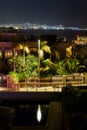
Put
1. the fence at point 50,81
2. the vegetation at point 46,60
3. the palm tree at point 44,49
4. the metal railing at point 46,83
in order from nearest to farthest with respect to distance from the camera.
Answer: the metal railing at point 46,83, the fence at point 50,81, the vegetation at point 46,60, the palm tree at point 44,49

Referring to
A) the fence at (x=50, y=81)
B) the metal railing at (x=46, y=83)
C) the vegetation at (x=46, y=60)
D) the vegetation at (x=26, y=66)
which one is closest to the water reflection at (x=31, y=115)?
the metal railing at (x=46, y=83)

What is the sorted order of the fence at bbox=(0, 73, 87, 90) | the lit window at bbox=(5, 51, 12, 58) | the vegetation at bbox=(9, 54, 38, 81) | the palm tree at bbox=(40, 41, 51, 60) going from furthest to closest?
1. the lit window at bbox=(5, 51, 12, 58)
2. the palm tree at bbox=(40, 41, 51, 60)
3. the vegetation at bbox=(9, 54, 38, 81)
4. the fence at bbox=(0, 73, 87, 90)

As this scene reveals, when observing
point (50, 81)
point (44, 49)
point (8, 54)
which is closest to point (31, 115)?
point (50, 81)

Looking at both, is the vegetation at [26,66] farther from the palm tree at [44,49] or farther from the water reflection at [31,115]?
the water reflection at [31,115]

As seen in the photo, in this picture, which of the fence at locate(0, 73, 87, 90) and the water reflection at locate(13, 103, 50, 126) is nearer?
the water reflection at locate(13, 103, 50, 126)

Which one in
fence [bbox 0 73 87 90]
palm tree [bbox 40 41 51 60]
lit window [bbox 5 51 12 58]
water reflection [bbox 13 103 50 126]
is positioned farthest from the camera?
lit window [bbox 5 51 12 58]

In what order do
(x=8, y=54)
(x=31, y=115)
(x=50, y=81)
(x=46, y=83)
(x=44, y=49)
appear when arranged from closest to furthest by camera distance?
(x=31, y=115) → (x=46, y=83) → (x=50, y=81) → (x=44, y=49) → (x=8, y=54)

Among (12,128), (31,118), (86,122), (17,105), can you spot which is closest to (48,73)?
(17,105)

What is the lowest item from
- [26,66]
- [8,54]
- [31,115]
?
[31,115]

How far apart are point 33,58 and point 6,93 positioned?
6670 millimetres

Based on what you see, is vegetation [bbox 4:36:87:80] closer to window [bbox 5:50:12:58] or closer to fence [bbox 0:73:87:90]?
window [bbox 5:50:12:58]

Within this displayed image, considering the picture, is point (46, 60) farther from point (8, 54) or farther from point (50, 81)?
point (50, 81)

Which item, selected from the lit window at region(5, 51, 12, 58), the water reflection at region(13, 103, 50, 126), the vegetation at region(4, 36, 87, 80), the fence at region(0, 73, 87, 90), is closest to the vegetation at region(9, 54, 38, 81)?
the vegetation at region(4, 36, 87, 80)

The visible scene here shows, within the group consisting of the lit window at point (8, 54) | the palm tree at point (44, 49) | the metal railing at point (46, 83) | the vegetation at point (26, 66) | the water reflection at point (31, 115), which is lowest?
the water reflection at point (31, 115)
